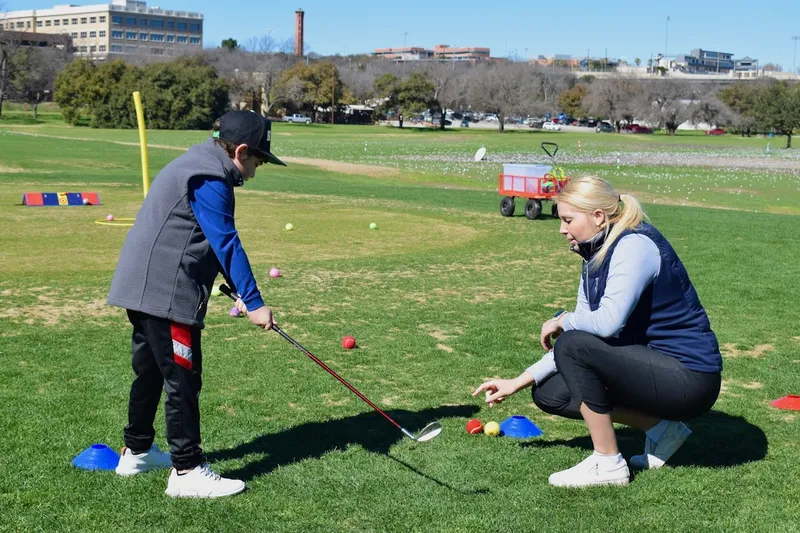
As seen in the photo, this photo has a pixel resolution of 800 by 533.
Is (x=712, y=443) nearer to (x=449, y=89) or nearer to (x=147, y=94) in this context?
(x=147, y=94)

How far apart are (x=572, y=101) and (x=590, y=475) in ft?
388

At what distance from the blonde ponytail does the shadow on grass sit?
1.41 metres

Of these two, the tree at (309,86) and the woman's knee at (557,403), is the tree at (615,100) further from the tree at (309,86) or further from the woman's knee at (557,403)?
the woman's knee at (557,403)

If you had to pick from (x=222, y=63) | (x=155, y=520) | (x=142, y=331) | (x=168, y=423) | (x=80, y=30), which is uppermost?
(x=80, y=30)

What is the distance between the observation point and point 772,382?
277 inches

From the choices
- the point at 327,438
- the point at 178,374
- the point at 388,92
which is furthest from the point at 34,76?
the point at 178,374

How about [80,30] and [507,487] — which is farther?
[80,30]

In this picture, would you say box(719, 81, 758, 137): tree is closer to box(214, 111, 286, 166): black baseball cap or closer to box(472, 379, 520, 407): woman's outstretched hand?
box(472, 379, 520, 407): woman's outstretched hand

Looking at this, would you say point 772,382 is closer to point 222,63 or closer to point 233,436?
point 233,436

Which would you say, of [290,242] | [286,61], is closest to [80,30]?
[286,61]

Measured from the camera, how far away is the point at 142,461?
16.3 feet

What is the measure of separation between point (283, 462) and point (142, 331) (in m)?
1.13

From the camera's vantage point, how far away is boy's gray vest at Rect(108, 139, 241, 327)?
4590 millimetres

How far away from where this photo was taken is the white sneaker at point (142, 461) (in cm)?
491
